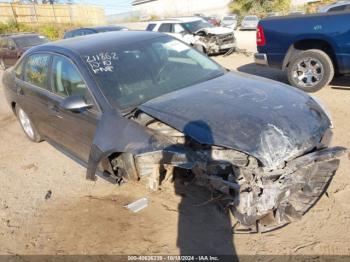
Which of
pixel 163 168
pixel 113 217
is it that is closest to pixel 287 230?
pixel 163 168

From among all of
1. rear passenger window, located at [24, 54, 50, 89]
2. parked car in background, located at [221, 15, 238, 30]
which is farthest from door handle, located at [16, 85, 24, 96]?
parked car in background, located at [221, 15, 238, 30]

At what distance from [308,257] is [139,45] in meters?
2.90

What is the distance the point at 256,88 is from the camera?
11.8 feet

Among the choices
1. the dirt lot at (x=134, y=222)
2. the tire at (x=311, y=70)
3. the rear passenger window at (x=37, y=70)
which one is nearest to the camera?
the dirt lot at (x=134, y=222)

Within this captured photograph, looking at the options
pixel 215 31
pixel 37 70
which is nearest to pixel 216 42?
pixel 215 31

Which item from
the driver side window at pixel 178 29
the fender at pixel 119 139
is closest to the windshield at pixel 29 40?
the driver side window at pixel 178 29

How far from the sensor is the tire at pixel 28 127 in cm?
546

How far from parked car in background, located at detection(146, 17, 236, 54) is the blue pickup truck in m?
6.91

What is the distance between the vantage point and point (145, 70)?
3898 mm

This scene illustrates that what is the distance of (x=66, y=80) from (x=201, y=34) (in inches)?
430

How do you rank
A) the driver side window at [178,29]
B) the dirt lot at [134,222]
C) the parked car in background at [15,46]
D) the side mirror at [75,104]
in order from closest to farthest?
the dirt lot at [134,222] < the side mirror at [75,104] < the parked car in background at [15,46] < the driver side window at [178,29]

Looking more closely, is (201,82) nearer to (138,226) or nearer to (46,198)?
(138,226)

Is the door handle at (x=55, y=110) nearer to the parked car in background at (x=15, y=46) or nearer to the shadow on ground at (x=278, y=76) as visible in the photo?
the shadow on ground at (x=278, y=76)

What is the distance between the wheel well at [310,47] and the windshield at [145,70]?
3.00 metres
